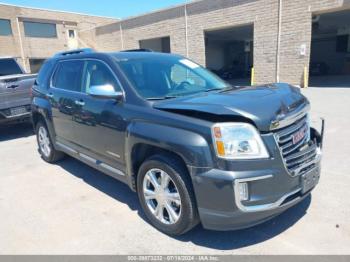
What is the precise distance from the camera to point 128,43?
76.3 feet

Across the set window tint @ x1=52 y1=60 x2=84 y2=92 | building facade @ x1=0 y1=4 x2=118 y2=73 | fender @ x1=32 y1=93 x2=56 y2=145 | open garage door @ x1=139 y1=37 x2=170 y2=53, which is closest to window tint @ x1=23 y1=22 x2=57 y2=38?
building facade @ x1=0 y1=4 x2=118 y2=73

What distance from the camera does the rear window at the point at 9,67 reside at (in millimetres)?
8336

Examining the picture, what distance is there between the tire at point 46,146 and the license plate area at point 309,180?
4272 millimetres

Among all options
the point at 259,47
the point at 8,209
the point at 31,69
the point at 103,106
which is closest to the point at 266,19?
the point at 259,47

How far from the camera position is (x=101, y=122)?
3.58 metres

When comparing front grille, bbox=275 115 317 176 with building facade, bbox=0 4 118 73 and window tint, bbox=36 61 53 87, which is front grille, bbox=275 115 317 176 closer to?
window tint, bbox=36 61 53 87

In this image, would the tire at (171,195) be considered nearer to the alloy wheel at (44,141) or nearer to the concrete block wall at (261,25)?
the alloy wheel at (44,141)

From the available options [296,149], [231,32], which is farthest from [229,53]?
[296,149]

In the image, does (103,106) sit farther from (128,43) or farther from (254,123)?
(128,43)

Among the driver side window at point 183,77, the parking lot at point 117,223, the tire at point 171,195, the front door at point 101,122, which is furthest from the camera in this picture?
the driver side window at point 183,77

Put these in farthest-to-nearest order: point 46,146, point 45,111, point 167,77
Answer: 1. point 46,146
2. point 45,111
3. point 167,77

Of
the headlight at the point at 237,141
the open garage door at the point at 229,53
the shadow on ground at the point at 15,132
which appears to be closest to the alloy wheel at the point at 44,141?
the shadow on ground at the point at 15,132

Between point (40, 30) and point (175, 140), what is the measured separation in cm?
3199

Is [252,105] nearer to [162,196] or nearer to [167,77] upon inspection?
[162,196]
